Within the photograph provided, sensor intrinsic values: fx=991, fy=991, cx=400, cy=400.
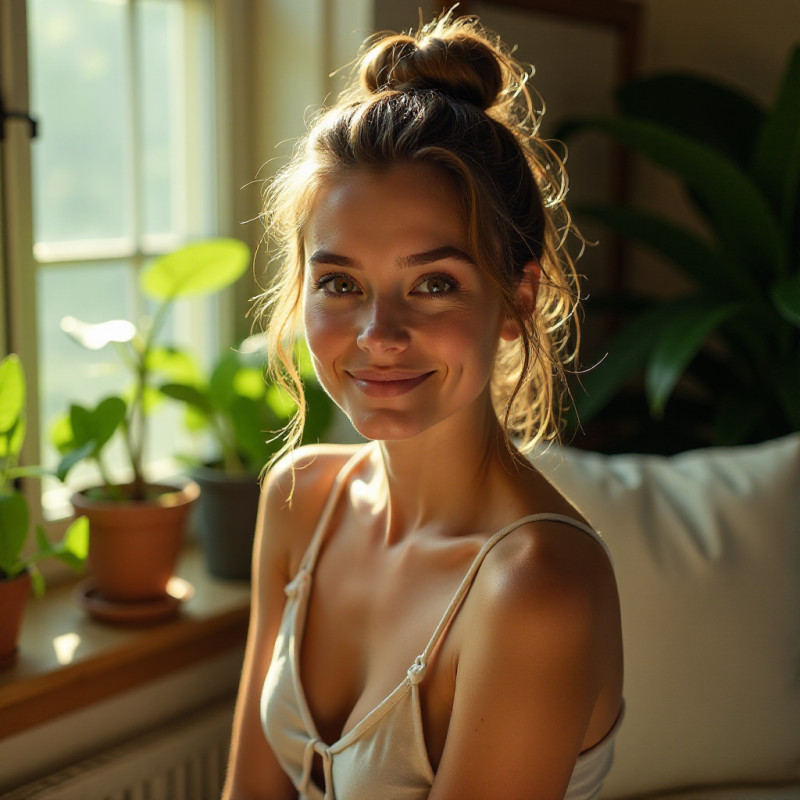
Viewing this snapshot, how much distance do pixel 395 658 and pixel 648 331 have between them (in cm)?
90

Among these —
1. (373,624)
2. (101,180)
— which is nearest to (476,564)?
(373,624)

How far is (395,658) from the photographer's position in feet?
3.74

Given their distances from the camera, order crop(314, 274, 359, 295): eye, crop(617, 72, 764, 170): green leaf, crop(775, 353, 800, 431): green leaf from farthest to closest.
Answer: crop(617, 72, 764, 170): green leaf
crop(775, 353, 800, 431): green leaf
crop(314, 274, 359, 295): eye

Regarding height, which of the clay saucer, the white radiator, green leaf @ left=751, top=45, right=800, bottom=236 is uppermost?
green leaf @ left=751, top=45, right=800, bottom=236

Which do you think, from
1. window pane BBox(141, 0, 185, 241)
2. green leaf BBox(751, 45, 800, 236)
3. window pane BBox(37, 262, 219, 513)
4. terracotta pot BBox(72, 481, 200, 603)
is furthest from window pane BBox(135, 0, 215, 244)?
green leaf BBox(751, 45, 800, 236)

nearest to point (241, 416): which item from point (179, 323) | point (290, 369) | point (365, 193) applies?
point (179, 323)

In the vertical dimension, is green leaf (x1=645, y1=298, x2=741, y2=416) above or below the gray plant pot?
above

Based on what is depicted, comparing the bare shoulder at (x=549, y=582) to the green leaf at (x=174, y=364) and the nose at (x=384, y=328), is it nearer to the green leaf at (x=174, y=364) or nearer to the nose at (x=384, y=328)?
the nose at (x=384, y=328)

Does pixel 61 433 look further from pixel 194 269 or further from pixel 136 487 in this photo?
pixel 194 269

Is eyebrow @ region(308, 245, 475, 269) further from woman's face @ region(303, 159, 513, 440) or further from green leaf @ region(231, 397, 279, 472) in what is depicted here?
green leaf @ region(231, 397, 279, 472)

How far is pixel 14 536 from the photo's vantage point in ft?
4.37

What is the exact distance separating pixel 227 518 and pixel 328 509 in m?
0.43

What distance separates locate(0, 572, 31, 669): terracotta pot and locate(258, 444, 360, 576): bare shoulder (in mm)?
341

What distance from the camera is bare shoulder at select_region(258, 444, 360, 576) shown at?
54.1 inches
